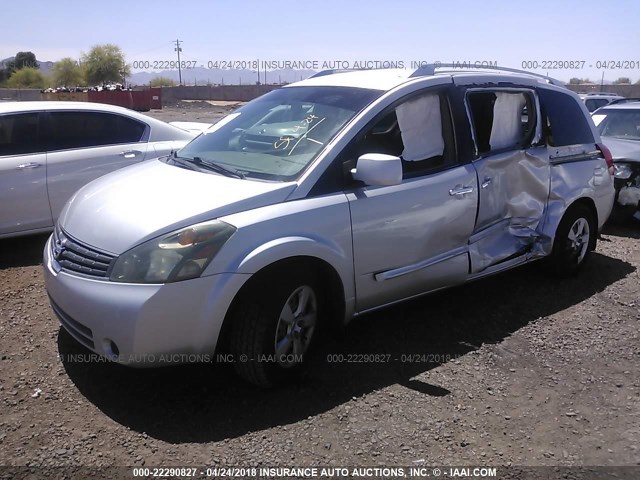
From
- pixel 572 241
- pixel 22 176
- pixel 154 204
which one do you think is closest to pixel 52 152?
pixel 22 176

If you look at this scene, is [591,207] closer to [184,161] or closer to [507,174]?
[507,174]

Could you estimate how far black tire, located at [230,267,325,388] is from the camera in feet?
10.2

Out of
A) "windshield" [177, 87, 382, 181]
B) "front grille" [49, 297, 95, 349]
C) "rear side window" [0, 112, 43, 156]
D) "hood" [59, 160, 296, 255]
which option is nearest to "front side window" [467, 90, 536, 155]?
"windshield" [177, 87, 382, 181]

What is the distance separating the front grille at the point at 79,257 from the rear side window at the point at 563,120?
383 centimetres

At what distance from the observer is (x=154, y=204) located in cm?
321

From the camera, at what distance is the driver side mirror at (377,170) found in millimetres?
3402

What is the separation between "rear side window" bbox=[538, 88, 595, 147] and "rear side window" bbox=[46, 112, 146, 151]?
418cm

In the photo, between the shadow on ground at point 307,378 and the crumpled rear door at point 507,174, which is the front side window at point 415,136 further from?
the shadow on ground at point 307,378

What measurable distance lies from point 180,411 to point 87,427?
469 millimetres

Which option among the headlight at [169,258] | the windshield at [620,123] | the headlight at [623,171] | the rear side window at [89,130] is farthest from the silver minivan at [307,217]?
the windshield at [620,123]

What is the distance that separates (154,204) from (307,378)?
1.37 meters

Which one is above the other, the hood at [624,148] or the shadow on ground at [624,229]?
the hood at [624,148]

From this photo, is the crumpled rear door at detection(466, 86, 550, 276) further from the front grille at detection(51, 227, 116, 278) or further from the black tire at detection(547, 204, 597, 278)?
the front grille at detection(51, 227, 116, 278)

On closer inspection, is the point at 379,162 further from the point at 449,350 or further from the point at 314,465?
the point at 314,465
